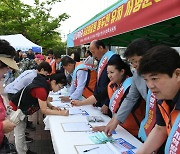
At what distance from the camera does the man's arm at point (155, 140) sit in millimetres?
1552

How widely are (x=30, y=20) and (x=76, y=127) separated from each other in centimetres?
1824

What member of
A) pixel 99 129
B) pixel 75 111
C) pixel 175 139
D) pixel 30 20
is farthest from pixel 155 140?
pixel 30 20

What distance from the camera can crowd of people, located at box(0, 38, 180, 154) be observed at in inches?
49.6

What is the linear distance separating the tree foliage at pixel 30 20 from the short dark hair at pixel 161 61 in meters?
18.2

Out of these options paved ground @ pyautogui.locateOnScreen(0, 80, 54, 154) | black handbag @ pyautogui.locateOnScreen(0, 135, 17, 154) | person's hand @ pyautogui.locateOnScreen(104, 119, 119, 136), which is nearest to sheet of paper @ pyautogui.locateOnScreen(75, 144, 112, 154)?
person's hand @ pyautogui.locateOnScreen(104, 119, 119, 136)

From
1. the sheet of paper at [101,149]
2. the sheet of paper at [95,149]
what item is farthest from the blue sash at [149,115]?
the sheet of paper at [95,149]

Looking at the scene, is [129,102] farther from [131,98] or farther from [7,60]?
[7,60]

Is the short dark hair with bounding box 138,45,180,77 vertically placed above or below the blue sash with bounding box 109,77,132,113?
Result: above

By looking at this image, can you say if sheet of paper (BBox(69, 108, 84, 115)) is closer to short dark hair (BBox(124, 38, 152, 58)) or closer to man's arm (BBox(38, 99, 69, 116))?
man's arm (BBox(38, 99, 69, 116))

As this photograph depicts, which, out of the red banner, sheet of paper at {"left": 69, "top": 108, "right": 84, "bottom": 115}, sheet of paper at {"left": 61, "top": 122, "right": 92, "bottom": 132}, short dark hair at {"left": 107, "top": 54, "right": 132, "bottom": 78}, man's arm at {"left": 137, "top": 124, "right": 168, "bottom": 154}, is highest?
the red banner

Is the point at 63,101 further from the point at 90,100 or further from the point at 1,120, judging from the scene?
the point at 1,120

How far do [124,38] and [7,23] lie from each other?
15993 millimetres

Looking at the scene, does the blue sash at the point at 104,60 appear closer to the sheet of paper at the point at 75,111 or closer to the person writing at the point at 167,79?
the sheet of paper at the point at 75,111

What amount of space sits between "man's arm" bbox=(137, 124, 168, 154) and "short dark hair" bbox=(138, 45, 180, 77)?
46 centimetres
